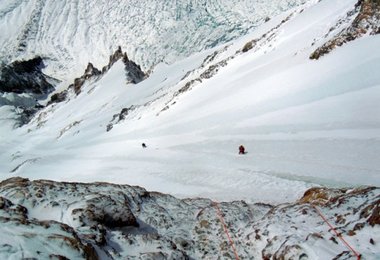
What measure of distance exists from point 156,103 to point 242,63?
1216 centimetres

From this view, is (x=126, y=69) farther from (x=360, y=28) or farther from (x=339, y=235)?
(x=339, y=235)

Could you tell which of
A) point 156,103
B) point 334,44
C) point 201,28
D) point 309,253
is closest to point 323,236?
point 309,253

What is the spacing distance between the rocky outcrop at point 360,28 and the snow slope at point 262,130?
0.59 metres

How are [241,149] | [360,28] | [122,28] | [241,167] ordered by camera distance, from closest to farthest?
A: 1. [241,167]
2. [241,149]
3. [360,28]
4. [122,28]

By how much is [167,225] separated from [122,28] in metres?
118

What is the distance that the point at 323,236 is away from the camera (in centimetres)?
1139

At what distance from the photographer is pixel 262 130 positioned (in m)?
28.0

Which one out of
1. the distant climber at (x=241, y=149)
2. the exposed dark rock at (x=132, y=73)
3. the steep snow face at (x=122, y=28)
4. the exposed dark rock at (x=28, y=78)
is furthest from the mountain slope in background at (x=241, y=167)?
the exposed dark rock at (x=28, y=78)

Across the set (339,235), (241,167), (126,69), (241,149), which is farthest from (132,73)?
(339,235)

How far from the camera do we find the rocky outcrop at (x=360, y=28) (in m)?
29.6

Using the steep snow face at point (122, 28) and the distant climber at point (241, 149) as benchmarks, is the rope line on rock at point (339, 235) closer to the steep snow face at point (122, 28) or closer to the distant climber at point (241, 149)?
the distant climber at point (241, 149)

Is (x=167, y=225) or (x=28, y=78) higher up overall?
(x=28, y=78)

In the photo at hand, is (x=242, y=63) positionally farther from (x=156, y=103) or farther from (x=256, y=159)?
(x=256, y=159)

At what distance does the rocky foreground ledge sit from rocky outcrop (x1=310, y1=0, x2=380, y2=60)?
18138 mm
